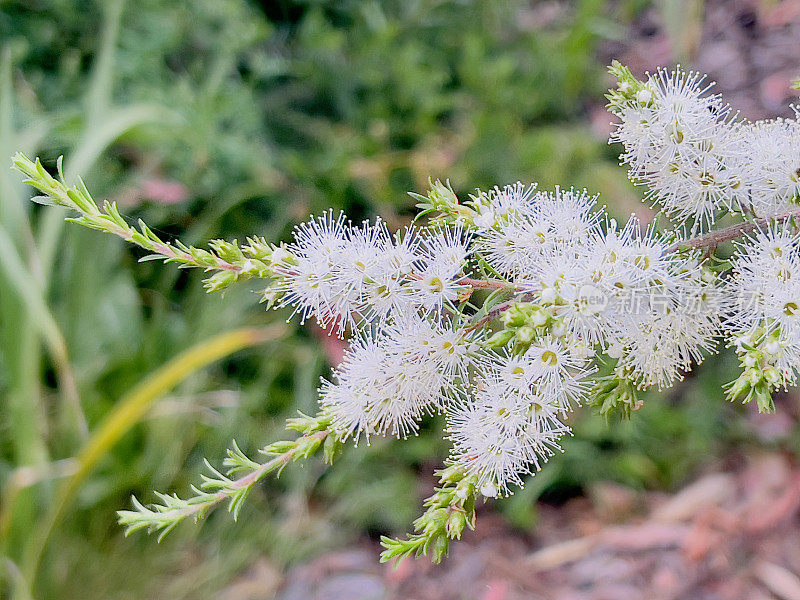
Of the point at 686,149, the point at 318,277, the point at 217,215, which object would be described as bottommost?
the point at 217,215

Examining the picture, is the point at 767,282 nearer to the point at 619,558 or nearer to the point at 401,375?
the point at 401,375

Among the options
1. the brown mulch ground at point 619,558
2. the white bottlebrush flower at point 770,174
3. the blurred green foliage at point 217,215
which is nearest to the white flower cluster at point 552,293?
the white bottlebrush flower at point 770,174

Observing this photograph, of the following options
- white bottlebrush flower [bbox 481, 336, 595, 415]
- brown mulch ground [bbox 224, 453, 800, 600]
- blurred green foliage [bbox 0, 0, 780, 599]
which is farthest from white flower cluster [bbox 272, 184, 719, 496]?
brown mulch ground [bbox 224, 453, 800, 600]

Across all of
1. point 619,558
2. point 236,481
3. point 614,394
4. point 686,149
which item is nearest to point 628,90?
point 686,149

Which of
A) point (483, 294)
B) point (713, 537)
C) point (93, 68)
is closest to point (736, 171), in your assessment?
point (483, 294)

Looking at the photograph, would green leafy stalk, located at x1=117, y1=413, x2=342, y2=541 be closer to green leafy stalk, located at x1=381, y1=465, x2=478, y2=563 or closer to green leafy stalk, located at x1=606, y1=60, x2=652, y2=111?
green leafy stalk, located at x1=381, y1=465, x2=478, y2=563

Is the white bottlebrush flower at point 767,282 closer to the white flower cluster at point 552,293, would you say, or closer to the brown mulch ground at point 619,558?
the white flower cluster at point 552,293
